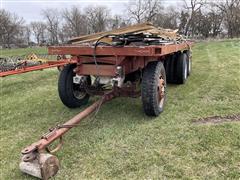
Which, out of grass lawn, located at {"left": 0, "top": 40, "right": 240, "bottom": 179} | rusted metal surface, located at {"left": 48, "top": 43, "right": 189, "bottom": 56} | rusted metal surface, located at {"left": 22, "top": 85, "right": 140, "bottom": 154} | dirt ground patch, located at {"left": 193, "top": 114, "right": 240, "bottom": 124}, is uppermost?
rusted metal surface, located at {"left": 48, "top": 43, "right": 189, "bottom": 56}

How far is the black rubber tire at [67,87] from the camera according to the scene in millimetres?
5162

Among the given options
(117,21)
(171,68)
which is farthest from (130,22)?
(171,68)

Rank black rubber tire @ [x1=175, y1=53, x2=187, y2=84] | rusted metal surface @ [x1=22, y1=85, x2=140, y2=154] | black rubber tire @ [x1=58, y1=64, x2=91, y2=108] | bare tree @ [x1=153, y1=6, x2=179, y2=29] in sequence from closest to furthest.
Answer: rusted metal surface @ [x1=22, y1=85, x2=140, y2=154] → black rubber tire @ [x1=58, y1=64, x2=91, y2=108] → black rubber tire @ [x1=175, y1=53, x2=187, y2=84] → bare tree @ [x1=153, y1=6, x2=179, y2=29]

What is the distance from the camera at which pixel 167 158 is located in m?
3.46

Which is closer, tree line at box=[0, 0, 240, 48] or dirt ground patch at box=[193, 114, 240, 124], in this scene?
dirt ground patch at box=[193, 114, 240, 124]

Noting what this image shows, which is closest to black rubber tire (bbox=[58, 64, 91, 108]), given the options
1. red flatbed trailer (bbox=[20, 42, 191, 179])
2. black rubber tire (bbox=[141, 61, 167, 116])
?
red flatbed trailer (bbox=[20, 42, 191, 179])

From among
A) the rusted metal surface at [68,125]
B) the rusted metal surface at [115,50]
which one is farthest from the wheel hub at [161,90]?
the rusted metal surface at [115,50]

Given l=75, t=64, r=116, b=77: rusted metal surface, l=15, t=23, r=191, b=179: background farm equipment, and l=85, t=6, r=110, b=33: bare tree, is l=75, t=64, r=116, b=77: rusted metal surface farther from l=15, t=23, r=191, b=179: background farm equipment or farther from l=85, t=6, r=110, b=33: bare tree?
l=85, t=6, r=110, b=33: bare tree

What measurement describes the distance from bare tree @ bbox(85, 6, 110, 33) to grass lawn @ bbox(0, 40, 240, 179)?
1803 inches

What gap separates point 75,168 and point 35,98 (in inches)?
138

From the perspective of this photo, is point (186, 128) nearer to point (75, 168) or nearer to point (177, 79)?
point (75, 168)

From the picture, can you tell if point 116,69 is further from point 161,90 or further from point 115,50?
point 161,90

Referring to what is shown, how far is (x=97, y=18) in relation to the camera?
54.7 metres

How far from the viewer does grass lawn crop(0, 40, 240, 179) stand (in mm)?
3275
